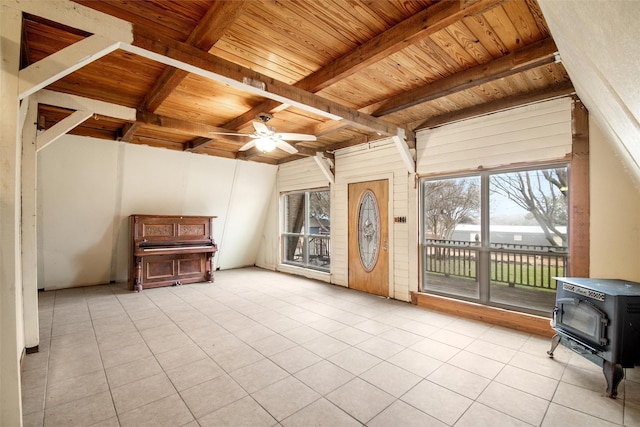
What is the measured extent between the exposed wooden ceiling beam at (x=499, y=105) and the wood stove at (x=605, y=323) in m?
2.08

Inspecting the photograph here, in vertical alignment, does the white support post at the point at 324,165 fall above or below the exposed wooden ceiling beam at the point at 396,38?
below

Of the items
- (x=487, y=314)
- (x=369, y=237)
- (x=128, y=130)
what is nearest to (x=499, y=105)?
(x=487, y=314)

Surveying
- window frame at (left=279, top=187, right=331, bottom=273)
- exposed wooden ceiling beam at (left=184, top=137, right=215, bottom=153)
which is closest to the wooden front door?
window frame at (left=279, top=187, right=331, bottom=273)

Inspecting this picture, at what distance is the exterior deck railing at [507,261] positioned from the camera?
3738 mm

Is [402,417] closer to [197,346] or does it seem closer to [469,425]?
[469,425]

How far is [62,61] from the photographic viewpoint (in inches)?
73.5

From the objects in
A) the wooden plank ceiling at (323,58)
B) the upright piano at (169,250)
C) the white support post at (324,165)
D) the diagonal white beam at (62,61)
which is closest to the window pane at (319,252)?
the white support post at (324,165)

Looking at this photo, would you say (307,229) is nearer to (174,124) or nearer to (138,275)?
(138,275)

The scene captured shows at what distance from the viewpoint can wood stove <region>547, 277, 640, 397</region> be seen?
2221 mm

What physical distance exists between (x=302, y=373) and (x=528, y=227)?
4.27 m

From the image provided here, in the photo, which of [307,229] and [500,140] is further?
[307,229]

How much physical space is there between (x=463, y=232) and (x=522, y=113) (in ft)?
8.88

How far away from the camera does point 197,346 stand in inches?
121

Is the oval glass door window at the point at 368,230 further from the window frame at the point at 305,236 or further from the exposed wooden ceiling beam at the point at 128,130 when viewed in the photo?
the exposed wooden ceiling beam at the point at 128,130
